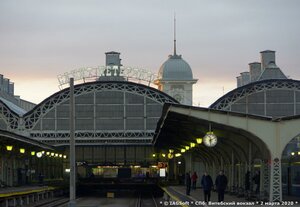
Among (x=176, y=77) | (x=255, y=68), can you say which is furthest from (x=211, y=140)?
(x=176, y=77)

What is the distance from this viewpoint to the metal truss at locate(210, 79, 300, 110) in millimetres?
72375

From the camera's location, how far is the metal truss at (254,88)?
72.4 m

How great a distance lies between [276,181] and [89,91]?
160 feet

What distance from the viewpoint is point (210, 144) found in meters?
29.5

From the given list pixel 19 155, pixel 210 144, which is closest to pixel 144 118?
pixel 19 155

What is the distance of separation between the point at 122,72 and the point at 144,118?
953 centimetres

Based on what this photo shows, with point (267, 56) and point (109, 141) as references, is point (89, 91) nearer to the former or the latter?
point (109, 141)

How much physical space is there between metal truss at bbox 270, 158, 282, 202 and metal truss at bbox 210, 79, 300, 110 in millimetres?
44693

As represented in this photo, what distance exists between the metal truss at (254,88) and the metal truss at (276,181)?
44.7m

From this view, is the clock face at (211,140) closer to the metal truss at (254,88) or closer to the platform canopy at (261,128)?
the platform canopy at (261,128)

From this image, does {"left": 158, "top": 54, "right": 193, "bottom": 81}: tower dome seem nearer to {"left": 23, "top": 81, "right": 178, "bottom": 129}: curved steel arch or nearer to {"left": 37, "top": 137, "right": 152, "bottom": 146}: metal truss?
{"left": 37, "top": 137, "right": 152, "bottom": 146}: metal truss

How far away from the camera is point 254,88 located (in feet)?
240

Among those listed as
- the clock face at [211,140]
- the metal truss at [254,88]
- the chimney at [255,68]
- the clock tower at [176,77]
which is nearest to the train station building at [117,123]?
the metal truss at [254,88]

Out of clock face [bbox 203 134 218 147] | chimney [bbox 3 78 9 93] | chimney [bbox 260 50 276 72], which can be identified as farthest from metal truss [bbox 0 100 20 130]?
clock face [bbox 203 134 218 147]
